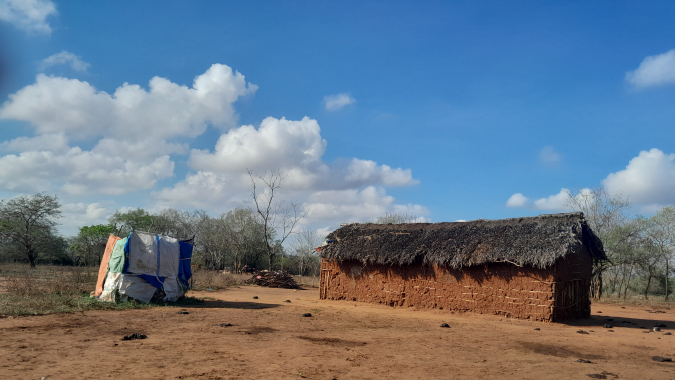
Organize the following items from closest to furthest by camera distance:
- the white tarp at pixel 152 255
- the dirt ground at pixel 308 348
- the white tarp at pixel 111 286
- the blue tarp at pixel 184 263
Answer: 1. the dirt ground at pixel 308 348
2. the white tarp at pixel 111 286
3. the white tarp at pixel 152 255
4. the blue tarp at pixel 184 263

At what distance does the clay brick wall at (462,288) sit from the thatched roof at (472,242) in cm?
40

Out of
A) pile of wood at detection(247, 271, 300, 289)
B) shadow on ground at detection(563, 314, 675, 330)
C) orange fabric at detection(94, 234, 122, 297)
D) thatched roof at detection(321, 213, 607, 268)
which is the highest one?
thatched roof at detection(321, 213, 607, 268)

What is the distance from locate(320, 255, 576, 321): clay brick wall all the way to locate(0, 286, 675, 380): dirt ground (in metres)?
0.75

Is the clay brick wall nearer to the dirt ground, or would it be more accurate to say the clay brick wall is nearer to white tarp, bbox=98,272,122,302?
the dirt ground

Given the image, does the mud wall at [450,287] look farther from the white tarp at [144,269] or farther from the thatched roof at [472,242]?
the white tarp at [144,269]

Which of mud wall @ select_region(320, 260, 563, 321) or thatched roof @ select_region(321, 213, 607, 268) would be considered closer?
mud wall @ select_region(320, 260, 563, 321)

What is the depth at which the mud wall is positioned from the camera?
39.0ft

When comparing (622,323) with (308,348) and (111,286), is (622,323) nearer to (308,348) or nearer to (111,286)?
(308,348)

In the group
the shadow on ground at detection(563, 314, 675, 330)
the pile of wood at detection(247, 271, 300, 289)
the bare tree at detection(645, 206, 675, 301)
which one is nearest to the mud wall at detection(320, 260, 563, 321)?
the shadow on ground at detection(563, 314, 675, 330)

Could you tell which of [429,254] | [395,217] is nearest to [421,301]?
[429,254]

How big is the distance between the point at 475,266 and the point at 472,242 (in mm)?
862

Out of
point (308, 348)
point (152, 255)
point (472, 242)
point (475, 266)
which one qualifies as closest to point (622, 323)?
point (475, 266)

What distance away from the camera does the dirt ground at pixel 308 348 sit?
5.45 metres

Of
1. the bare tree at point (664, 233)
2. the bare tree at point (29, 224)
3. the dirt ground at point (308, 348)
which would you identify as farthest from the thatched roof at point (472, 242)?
the bare tree at point (29, 224)
